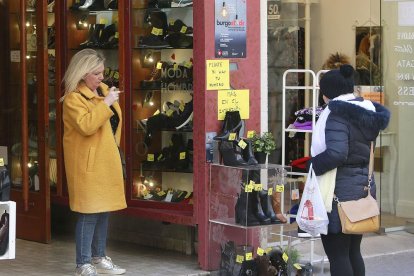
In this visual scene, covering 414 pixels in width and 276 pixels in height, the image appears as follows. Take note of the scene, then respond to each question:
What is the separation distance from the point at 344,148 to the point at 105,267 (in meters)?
2.46

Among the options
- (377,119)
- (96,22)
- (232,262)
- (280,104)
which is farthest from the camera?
(280,104)

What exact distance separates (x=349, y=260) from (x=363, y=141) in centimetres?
83

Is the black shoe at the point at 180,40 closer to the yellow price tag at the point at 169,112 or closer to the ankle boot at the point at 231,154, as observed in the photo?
the yellow price tag at the point at 169,112

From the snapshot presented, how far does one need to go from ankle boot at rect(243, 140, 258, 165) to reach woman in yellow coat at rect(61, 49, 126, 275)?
1.02 metres

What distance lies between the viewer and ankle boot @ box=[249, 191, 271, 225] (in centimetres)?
835

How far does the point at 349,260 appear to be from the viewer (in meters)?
7.33

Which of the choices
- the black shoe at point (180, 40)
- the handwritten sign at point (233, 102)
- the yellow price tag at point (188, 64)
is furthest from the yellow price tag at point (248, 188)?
the black shoe at point (180, 40)

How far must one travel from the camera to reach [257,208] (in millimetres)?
8375

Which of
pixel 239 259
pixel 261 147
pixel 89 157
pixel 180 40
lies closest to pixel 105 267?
pixel 89 157

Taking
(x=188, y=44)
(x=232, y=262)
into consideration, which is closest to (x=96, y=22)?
(x=188, y=44)

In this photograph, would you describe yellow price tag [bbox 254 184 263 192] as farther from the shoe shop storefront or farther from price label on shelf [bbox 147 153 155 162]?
price label on shelf [bbox 147 153 155 162]

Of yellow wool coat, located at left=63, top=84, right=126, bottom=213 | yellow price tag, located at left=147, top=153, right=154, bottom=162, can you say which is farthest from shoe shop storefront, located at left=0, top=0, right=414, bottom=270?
yellow wool coat, located at left=63, top=84, right=126, bottom=213

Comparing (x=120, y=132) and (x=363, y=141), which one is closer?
(x=363, y=141)

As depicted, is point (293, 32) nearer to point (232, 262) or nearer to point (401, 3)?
point (401, 3)
